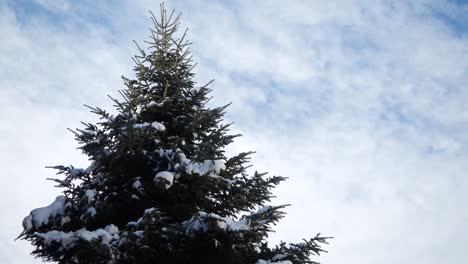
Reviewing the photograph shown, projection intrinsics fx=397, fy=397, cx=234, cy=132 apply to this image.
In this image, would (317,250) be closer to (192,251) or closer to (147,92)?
(192,251)

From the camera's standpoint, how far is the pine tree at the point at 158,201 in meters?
6.58

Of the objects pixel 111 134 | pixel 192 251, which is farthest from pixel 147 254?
pixel 111 134

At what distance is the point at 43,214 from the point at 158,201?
2123 mm

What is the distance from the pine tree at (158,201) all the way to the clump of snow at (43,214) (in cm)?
2

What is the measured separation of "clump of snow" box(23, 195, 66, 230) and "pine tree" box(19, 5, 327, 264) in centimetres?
2

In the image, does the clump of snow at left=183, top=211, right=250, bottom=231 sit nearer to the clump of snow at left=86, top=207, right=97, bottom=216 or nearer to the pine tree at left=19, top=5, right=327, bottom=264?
the pine tree at left=19, top=5, right=327, bottom=264

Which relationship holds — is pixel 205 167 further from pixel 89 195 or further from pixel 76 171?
pixel 76 171

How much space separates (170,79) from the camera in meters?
10.1

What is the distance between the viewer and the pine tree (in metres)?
6.58

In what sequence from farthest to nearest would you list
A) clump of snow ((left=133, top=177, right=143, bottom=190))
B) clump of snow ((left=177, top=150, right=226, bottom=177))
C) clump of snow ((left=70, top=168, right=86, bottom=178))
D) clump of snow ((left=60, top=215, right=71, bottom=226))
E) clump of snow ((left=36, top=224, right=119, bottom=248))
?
clump of snow ((left=70, top=168, right=86, bottom=178)), clump of snow ((left=133, top=177, right=143, bottom=190)), clump of snow ((left=60, top=215, right=71, bottom=226)), clump of snow ((left=177, top=150, right=226, bottom=177)), clump of snow ((left=36, top=224, right=119, bottom=248))

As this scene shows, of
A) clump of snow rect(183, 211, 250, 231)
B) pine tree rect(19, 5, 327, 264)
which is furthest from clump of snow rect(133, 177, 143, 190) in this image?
clump of snow rect(183, 211, 250, 231)

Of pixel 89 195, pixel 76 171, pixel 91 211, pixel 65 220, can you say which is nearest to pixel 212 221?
pixel 91 211

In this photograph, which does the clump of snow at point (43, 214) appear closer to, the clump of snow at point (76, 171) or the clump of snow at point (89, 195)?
the clump of snow at point (89, 195)

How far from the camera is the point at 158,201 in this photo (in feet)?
26.6
